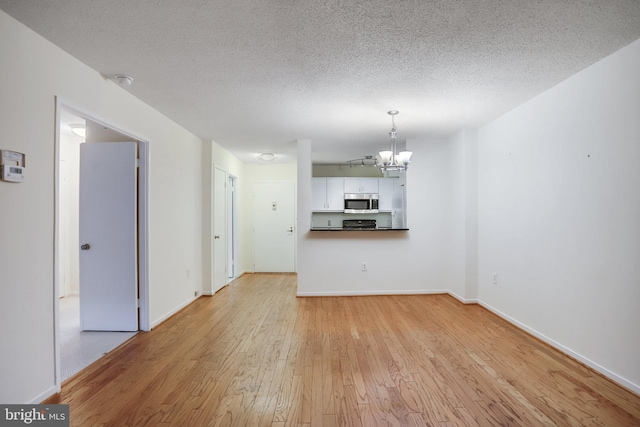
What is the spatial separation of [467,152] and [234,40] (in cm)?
341

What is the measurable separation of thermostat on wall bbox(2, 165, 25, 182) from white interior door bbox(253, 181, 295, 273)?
16.0 ft

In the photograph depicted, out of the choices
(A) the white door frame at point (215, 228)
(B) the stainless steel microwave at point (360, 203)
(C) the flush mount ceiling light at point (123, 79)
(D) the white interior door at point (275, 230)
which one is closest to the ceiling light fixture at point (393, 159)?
(C) the flush mount ceiling light at point (123, 79)

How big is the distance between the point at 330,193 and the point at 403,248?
7.71 ft

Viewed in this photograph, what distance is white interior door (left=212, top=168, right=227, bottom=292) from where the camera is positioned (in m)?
4.92

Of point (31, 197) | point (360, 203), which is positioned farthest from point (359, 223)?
point (31, 197)

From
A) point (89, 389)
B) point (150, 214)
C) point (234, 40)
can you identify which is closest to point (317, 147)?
point (150, 214)

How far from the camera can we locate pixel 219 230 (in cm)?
514

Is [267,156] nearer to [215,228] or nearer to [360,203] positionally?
[215,228]

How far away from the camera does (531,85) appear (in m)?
2.80

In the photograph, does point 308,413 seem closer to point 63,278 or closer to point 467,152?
point 467,152

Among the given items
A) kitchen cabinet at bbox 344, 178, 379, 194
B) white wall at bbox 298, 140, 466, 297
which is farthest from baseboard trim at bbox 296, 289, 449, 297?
kitchen cabinet at bbox 344, 178, 379, 194

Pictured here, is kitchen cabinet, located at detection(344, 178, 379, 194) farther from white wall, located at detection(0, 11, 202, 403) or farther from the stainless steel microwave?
white wall, located at detection(0, 11, 202, 403)

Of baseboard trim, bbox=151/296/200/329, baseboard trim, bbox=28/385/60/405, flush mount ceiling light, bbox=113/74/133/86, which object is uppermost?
flush mount ceiling light, bbox=113/74/133/86

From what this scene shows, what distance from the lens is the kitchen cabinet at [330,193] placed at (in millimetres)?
6641
